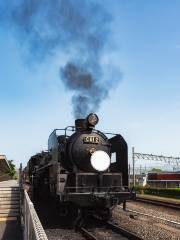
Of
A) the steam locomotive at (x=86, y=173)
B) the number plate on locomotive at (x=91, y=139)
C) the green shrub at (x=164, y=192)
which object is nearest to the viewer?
the steam locomotive at (x=86, y=173)

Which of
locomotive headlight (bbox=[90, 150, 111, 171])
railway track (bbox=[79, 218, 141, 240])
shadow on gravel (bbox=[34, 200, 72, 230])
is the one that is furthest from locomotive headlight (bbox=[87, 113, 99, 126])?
shadow on gravel (bbox=[34, 200, 72, 230])

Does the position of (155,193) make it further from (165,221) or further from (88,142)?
(88,142)

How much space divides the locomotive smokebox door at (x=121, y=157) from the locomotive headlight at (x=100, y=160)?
3.34 feet

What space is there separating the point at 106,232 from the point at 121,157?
2.97 meters

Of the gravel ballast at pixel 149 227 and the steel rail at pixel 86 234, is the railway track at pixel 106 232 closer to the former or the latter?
the steel rail at pixel 86 234

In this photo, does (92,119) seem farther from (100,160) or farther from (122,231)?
(122,231)

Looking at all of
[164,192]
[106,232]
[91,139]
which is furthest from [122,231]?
[164,192]

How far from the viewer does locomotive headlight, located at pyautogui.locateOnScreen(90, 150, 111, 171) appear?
13.0 metres

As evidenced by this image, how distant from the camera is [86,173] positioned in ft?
42.0

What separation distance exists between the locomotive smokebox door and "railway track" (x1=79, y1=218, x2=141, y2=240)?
5.78 ft

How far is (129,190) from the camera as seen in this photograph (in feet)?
43.9

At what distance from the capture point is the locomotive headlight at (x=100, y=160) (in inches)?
513

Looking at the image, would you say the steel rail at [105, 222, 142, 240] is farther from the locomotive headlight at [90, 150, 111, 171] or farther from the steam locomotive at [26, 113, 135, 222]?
the locomotive headlight at [90, 150, 111, 171]

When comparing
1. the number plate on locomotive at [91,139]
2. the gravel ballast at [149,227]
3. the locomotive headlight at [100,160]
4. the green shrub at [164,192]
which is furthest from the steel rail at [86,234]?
the green shrub at [164,192]
